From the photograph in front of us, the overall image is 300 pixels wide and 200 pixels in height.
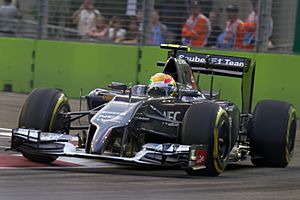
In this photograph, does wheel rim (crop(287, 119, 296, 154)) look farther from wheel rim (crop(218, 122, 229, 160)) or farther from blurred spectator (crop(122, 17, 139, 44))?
blurred spectator (crop(122, 17, 139, 44))

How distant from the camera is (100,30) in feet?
64.0

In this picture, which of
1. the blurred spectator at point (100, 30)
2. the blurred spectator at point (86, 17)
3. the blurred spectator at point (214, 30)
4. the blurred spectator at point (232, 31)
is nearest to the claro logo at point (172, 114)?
the blurred spectator at point (232, 31)

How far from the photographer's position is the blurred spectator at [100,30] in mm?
19438

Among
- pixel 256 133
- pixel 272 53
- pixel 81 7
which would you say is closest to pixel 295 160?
pixel 256 133

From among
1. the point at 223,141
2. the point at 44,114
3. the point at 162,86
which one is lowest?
the point at 223,141

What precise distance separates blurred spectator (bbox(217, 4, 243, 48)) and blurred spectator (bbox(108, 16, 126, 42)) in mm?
2256

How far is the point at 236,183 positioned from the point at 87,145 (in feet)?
5.14

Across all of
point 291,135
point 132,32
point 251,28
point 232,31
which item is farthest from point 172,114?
point 132,32

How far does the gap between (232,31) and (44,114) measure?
8439 mm

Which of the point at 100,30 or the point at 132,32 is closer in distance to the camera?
the point at 132,32

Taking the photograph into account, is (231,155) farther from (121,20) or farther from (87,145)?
(121,20)

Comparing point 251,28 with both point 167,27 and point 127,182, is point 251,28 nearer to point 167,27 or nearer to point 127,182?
point 167,27

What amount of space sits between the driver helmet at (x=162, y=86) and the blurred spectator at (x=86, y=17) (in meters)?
8.63

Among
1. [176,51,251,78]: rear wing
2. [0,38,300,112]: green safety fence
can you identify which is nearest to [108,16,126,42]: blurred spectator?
[0,38,300,112]: green safety fence
